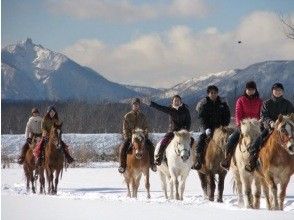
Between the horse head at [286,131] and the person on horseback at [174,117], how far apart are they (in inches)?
124

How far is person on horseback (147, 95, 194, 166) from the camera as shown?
11391 millimetres

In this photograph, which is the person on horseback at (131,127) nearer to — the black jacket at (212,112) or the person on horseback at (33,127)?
the black jacket at (212,112)

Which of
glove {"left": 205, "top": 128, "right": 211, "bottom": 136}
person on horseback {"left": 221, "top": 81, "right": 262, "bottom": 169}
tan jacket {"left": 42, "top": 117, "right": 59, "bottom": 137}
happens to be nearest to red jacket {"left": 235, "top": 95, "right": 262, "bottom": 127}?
person on horseback {"left": 221, "top": 81, "right": 262, "bottom": 169}

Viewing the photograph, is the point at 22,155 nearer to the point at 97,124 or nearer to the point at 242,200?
the point at 242,200

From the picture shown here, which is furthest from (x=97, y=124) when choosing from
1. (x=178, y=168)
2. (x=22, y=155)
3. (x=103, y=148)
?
(x=178, y=168)

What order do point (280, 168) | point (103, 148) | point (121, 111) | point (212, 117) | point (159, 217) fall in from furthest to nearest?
1. point (121, 111)
2. point (103, 148)
3. point (212, 117)
4. point (280, 168)
5. point (159, 217)

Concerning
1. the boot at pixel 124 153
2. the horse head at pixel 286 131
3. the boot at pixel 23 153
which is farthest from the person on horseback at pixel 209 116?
the boot at pixel 23 153

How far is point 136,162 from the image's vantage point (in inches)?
493

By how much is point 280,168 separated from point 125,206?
2.55 m

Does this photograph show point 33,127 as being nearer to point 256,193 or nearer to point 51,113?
point 51,113

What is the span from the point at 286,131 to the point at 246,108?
1742 mm

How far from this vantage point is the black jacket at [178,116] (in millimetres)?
11398

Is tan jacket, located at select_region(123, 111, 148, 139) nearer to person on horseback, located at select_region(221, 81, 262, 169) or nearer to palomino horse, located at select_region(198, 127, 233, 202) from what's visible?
palomino horse, located at select_region(198, 127, 233, 202)

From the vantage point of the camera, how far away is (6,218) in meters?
7.31
